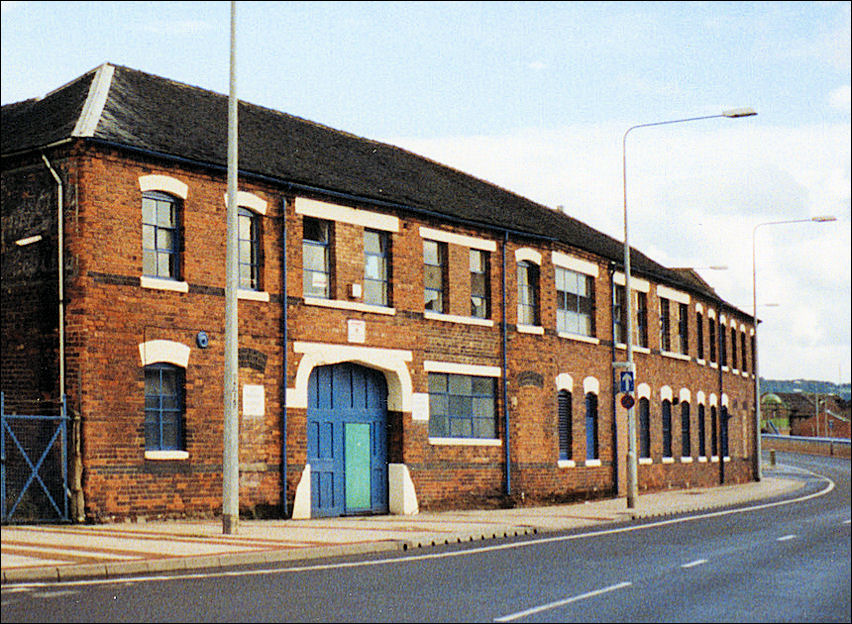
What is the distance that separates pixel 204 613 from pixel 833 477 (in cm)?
5207

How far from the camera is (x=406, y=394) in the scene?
26.7 m

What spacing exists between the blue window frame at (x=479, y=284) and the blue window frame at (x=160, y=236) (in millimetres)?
9349

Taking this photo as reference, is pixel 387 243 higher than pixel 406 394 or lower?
higher

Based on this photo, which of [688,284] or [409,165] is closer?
[409,165]

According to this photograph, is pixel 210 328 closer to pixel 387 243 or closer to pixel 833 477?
pixel 387 243

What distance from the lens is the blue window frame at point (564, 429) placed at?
32844 millimetres

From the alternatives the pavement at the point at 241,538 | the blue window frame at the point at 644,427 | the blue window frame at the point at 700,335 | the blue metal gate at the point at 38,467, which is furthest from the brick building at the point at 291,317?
the blue window frame at the point at 700,335

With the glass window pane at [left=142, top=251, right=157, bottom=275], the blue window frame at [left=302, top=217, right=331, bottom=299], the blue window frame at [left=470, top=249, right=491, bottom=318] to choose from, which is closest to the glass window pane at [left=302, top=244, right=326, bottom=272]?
the blue window frame at [left=302, top=217, right=331, bottom=299]

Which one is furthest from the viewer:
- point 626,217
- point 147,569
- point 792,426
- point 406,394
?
point 792,426

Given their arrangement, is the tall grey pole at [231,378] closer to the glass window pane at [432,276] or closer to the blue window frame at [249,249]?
the blue window frame at [249,249]

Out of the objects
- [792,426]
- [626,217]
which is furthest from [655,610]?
[792,426]

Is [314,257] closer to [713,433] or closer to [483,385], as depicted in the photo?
[483,385]

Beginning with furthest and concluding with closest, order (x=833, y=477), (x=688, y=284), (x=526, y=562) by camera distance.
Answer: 1. (x=833, y=477)
2. (x=688, y=284)
3. (x=526, y=562)

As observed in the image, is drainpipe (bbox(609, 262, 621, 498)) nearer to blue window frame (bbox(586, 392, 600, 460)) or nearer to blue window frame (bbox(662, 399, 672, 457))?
blue window frame (bbox(586, 392, 600, 460))
